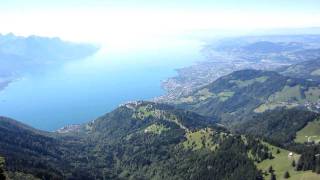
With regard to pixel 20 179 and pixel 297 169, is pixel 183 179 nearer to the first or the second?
pixel 297 169

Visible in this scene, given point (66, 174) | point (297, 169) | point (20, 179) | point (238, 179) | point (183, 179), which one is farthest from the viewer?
point (183, 179)

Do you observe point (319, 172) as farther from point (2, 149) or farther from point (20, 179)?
point (2, 149)

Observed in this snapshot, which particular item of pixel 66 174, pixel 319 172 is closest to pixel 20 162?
pixel 66 174

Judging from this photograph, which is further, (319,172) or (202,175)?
(202,175)

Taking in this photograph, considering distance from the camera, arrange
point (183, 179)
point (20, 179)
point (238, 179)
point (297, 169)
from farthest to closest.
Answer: point (183, 179)
point (238, 179)
point (297, 169)
point (20, 179)

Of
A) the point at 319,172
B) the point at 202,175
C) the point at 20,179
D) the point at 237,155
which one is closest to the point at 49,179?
the point at 20,179

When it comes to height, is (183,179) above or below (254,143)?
below
